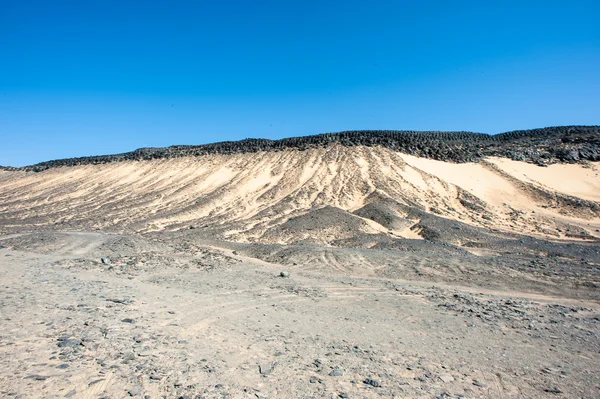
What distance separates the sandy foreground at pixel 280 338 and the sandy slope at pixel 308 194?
912cm

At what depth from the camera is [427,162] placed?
109 ft

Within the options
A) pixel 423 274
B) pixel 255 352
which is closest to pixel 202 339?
pixel 255 352

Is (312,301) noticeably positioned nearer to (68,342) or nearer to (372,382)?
(372,382)

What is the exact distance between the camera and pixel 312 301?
8750mm

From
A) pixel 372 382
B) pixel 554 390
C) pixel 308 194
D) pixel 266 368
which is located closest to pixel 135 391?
pixel 266 368

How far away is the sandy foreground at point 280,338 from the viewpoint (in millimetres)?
4461

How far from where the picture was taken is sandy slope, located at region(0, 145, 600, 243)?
72.7 ft

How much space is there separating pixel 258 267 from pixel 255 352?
23.6 ft

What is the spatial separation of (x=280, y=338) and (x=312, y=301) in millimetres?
2650

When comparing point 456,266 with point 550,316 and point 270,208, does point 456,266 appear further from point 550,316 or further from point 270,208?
point 270,208

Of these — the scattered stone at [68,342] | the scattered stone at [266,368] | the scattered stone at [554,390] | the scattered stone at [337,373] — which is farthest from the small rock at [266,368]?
the scattered stone at [554,390]

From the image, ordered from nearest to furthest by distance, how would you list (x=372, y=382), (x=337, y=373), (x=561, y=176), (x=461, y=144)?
(x=372, y=382) < (x=337, y=373) < (x=561, y=176) < (x=461, y=144)

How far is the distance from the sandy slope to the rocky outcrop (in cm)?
150

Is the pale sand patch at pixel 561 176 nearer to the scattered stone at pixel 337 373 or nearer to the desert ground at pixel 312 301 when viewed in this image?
the desert ground at pixel 312 301
